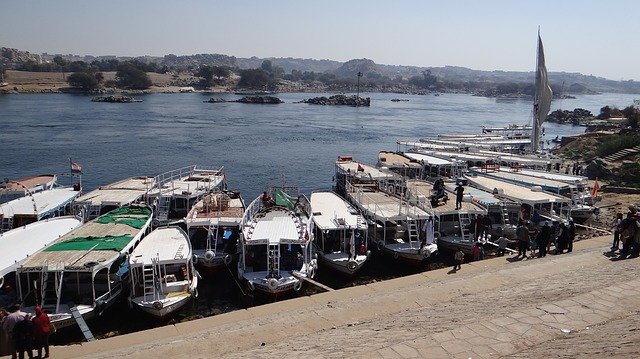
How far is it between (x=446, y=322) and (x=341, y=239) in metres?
11.6

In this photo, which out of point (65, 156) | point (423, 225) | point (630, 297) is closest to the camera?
point (630, 297)

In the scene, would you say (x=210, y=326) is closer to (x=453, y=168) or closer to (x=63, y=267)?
(x=63, y=267)

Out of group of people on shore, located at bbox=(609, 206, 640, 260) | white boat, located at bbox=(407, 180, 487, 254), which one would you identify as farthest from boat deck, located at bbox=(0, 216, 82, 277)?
group of people on shore, located at bbox=(609, 206, 640, 260)

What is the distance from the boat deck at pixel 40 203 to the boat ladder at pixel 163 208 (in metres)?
5.40

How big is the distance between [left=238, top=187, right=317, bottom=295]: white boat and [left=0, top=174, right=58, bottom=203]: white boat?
46.6 feet

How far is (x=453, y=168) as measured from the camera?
4009 centimetres

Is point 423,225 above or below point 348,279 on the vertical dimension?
Answer: above

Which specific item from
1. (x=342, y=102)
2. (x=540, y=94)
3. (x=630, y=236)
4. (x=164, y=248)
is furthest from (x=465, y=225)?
(x=342, y=102)

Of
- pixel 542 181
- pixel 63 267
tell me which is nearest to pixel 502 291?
pixel 63 267

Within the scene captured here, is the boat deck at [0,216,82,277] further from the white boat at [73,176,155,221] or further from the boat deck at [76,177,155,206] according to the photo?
the boat deck at [76,177,155,206]

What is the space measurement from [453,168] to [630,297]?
26.6 meters

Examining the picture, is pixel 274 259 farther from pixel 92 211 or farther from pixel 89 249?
pixel 92 211

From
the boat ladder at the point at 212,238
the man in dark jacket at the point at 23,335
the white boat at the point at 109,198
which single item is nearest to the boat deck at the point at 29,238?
the white boat at the point at 109,198

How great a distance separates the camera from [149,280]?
760 inches
